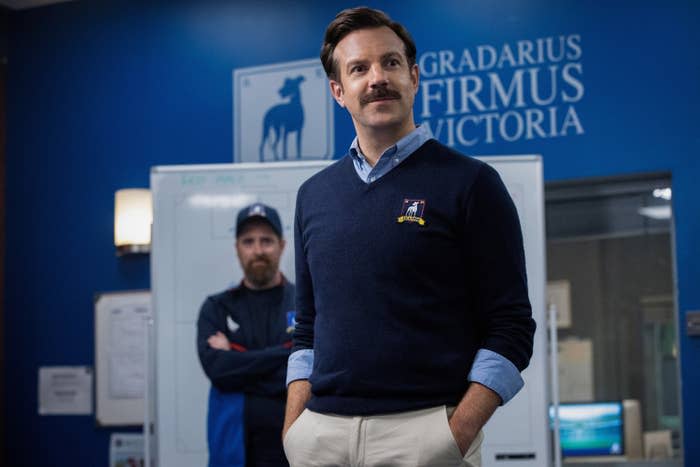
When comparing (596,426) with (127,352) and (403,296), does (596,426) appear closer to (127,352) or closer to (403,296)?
(127,352)

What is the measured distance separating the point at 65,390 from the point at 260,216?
2053mm

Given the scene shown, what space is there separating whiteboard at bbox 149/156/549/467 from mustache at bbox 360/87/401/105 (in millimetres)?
2107

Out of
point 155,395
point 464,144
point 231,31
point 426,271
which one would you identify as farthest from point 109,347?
point 426,271

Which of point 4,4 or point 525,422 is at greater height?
point 4,4

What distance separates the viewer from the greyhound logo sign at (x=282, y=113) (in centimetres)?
463

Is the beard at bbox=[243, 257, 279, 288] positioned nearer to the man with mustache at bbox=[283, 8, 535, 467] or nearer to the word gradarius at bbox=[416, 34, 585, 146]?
the word gradarius at bbox=[416, 34, 585, 146]

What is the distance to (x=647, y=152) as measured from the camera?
13.3ft

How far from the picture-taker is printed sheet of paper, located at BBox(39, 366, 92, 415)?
5.00m

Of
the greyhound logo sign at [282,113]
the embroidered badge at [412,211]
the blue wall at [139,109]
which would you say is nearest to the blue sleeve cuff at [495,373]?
the embroidered badge at [412,211]

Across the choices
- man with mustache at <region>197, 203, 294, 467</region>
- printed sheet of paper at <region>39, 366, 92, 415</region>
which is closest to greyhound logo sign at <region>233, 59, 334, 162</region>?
man with mustache at <region>197, 203, 294, 467</region>

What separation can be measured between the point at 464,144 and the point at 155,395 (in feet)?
5.78

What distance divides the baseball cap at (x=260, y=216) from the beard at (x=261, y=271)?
0.12m

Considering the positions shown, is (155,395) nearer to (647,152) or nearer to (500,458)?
(500,458)

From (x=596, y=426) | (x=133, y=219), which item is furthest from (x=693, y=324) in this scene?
(x=133, y=219)
